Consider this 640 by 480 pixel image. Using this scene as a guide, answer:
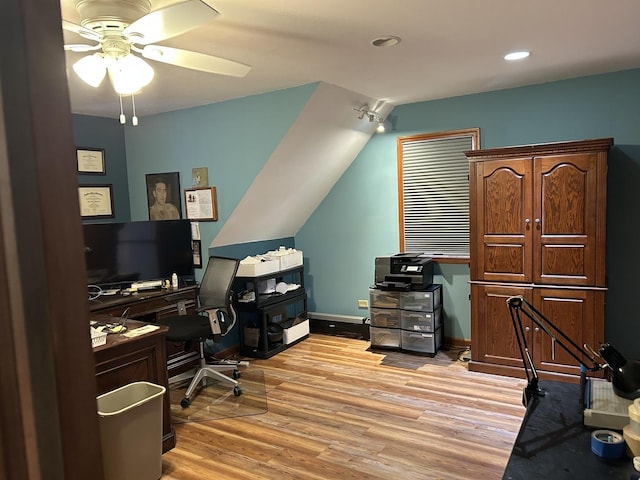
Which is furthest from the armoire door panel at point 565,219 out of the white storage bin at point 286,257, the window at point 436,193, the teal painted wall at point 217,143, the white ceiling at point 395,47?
the white storage bin at point 286,257

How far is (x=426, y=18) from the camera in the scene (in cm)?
246

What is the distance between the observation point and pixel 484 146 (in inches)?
174

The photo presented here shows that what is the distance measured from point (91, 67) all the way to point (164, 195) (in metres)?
2.74

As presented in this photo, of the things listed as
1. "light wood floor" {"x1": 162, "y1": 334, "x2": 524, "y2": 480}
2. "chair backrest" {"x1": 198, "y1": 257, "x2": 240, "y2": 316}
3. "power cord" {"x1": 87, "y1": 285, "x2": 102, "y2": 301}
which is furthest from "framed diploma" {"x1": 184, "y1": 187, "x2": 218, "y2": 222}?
"light wood floor" {"x1": 162, "y1": 334, "x2": 524, "y2": 480}

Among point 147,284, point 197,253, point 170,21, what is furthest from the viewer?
point 197,253

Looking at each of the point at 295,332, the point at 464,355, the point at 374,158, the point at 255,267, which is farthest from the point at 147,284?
the point at 464,355

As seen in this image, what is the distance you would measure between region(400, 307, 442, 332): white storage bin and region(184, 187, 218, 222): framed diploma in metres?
2.03

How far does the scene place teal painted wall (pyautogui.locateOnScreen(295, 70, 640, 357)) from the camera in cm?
386

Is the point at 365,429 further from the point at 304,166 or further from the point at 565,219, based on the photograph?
the point at 304,166

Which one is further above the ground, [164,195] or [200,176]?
[200,176]

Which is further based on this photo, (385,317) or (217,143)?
(385,317)

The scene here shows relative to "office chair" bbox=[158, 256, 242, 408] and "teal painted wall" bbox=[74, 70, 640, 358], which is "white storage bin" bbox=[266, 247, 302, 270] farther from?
"office chair" bbox=[158, 256, 242, 408]

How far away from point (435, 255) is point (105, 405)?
130 inches

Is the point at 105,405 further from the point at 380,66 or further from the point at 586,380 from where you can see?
the point at 380,66
